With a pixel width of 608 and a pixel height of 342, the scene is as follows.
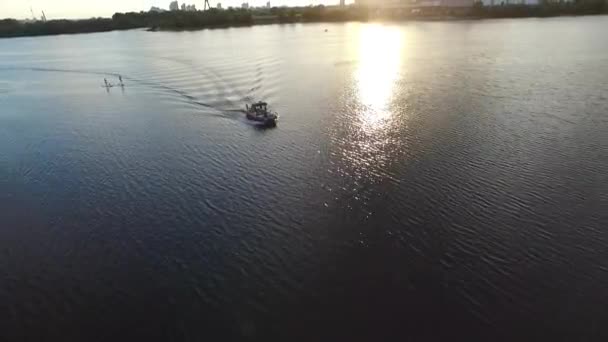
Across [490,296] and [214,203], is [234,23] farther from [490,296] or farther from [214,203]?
[490,296]

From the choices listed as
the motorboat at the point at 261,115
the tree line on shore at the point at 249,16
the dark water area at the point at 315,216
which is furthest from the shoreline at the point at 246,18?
the motorboat at the point at 261,115

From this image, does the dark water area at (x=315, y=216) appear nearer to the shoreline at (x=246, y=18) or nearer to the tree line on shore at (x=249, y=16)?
the shoreline at (x=246, y=18)

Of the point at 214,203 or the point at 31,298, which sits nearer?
the point at 31,298

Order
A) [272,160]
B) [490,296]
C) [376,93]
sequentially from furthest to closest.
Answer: [376,93]
[272,160]
[490,296]

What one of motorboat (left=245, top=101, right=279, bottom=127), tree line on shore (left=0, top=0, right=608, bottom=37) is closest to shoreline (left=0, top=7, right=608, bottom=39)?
tree line on shore (left=0, top=0, right=608, bottom=37)

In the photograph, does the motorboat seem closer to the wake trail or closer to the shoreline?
the wake trail

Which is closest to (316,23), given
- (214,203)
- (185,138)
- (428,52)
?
(428,52)
